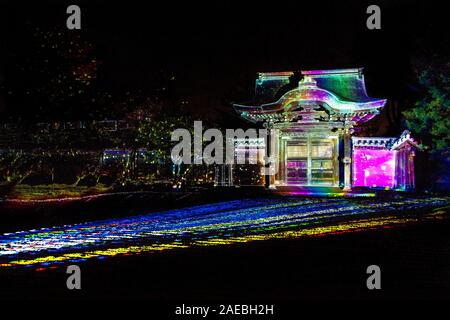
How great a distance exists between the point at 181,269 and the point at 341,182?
37.5 feet

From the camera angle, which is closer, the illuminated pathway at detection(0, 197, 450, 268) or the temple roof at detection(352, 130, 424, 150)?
the illuminated pathway at detection(0, 197, 450, 268)

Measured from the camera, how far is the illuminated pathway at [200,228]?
635 centimetres

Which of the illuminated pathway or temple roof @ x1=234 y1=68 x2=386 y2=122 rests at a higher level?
temple roof @ x1=234 y1=68 x2=386 y2=122

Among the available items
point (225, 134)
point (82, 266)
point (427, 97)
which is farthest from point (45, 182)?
point (427, 97)

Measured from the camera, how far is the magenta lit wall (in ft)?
49.3

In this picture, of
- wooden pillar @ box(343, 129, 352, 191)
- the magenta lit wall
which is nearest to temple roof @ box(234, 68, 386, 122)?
wooden pillar @ box(343, 129, 352, 191)

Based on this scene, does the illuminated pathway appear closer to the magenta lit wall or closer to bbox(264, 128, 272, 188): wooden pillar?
the magenta lit wall

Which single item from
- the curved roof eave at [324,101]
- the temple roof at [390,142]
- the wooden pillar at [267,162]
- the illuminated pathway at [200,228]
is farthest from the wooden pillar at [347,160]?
the illuminated pathway at [200,228]

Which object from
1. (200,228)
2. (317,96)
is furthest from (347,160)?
(200,228)

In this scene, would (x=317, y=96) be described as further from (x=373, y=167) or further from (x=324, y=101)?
(x=373, y=167)

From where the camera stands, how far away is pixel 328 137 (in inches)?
624

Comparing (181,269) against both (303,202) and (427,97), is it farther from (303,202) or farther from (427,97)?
(427,97)

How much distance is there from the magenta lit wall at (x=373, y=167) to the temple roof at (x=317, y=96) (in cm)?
143

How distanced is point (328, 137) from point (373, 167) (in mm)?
2157
